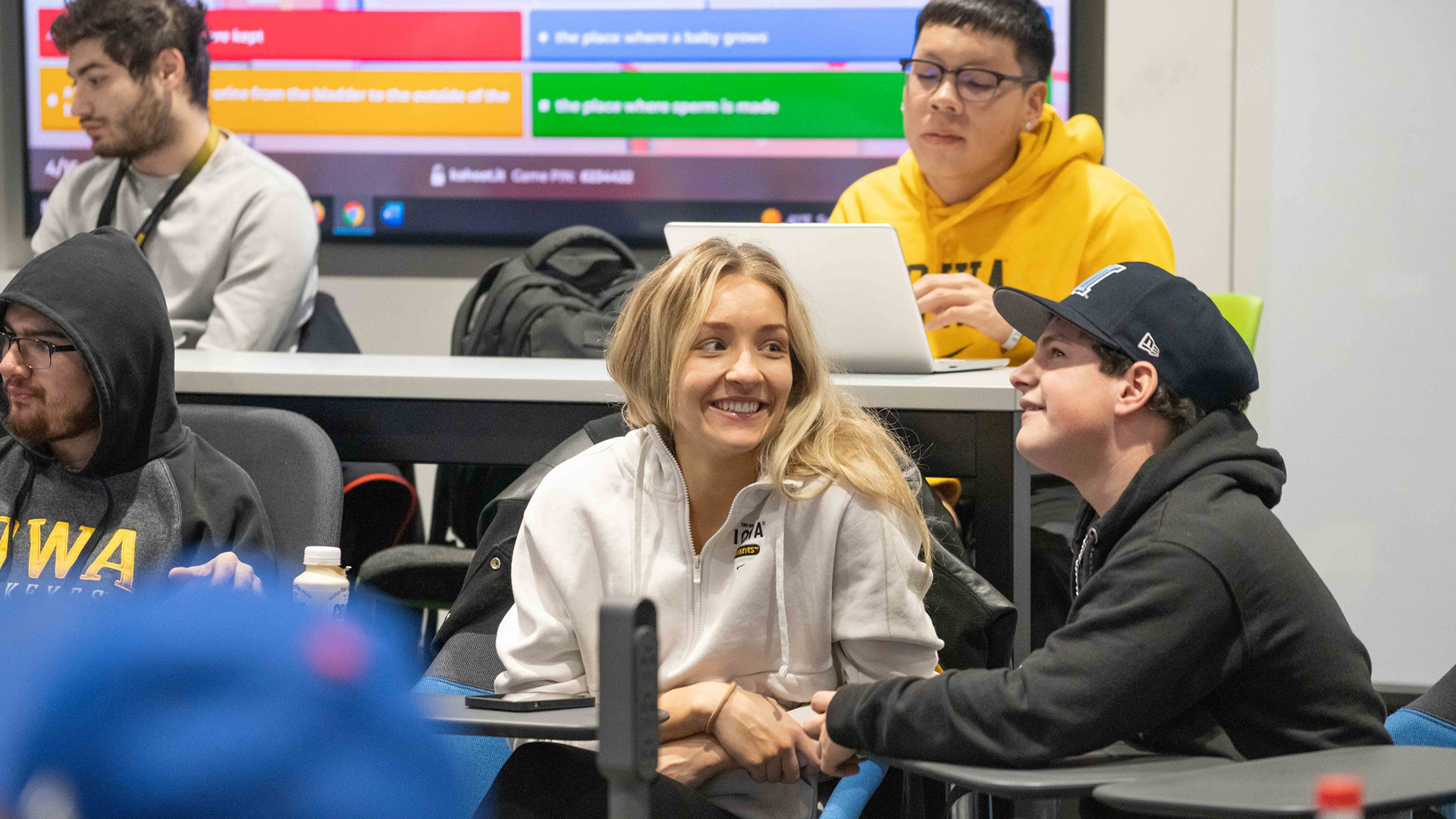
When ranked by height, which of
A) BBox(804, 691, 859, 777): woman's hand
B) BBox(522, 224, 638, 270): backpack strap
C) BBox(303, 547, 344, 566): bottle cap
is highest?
BBox(522, 224, 638, 270): backpack strap

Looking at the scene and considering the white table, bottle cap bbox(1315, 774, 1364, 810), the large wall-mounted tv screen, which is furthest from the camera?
the large wall-mounted tv screen

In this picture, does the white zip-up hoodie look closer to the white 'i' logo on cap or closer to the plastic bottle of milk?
the plastic bottle of milk

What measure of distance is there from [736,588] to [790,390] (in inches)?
10.9

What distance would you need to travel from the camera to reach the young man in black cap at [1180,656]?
3.96ft

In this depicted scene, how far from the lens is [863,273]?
1997 millimetres

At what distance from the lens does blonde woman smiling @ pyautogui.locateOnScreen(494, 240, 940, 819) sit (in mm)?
1560

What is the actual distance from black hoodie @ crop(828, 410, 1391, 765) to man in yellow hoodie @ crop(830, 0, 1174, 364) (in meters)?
1.37

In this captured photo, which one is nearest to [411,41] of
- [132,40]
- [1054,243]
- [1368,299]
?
[132,40]

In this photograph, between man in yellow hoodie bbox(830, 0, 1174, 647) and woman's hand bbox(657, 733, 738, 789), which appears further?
man in yellow hoodie bbox(830, 0, 1174, 647)

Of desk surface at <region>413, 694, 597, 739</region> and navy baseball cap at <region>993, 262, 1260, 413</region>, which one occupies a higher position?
navy baseball cap at <region>993, 262, 1260, 413</region>

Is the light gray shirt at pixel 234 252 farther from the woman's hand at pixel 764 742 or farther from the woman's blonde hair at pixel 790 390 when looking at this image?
the woman's hand at pixel 764 742

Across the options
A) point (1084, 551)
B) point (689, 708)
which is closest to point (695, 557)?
point (689, 708)

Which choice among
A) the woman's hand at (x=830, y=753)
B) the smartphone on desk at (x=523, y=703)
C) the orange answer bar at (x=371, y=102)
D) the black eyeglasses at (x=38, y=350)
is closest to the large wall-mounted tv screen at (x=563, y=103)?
the orange answer bar at (x=371, y=102)

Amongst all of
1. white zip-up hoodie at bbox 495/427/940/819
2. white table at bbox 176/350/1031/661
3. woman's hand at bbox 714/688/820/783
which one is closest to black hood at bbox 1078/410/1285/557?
white zip-up hoodie at bbox 495/427/940/819
